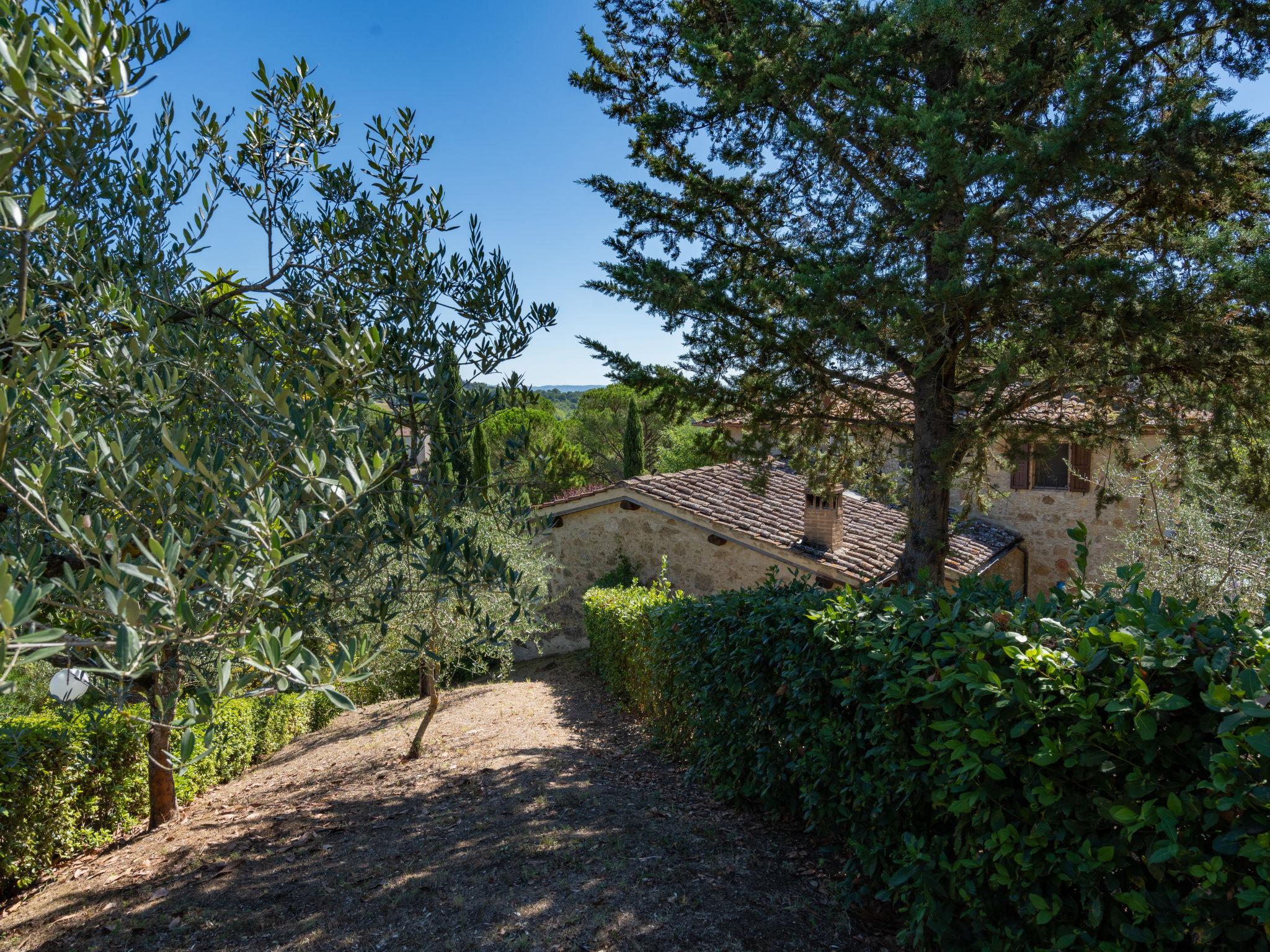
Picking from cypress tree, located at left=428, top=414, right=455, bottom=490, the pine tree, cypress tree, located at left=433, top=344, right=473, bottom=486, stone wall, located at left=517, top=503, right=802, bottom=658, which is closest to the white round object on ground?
cypress tree, located at left=428, top=414, right=455, bottom=490

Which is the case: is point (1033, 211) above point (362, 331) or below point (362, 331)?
above

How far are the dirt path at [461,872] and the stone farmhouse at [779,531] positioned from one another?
6.45 metres

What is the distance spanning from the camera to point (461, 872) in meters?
4.32

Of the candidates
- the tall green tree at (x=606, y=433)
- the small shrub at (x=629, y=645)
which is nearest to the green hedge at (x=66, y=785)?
the small shrub at (x=629, y=645)

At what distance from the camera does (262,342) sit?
4055 mm

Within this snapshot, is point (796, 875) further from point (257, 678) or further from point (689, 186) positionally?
point (689, 186)

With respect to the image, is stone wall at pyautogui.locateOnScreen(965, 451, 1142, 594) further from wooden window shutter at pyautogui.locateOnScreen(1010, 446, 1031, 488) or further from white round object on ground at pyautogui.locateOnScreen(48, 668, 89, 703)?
white round object on ground at pyautogui.locateOnScreen(48, 668, 89, 703)

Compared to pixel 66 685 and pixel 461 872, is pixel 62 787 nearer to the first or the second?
pixel 66 685

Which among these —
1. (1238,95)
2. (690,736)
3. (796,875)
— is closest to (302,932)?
(796,875)

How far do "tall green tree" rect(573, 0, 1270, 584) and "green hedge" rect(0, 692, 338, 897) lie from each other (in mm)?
5246

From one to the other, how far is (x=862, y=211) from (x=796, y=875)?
6147 mm

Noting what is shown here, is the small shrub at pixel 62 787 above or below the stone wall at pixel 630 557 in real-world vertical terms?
below

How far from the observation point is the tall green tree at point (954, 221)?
5160 mm

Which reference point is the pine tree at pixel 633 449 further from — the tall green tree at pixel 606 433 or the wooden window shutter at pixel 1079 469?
the wooden window shutter at pixel 1079 469
